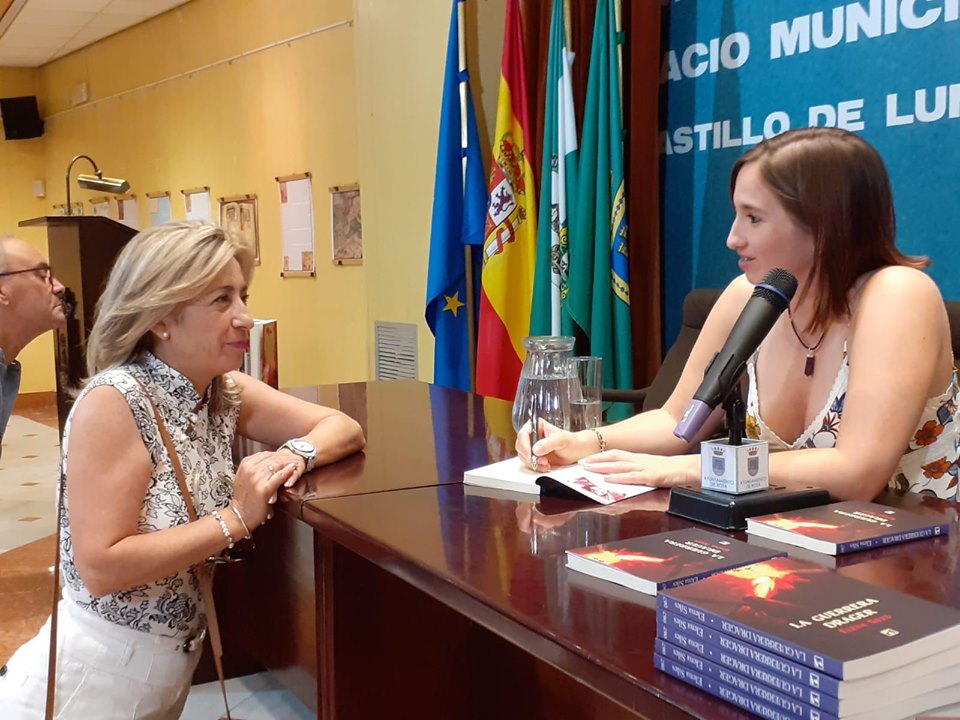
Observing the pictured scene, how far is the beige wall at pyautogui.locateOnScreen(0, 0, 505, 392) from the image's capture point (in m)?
4.37

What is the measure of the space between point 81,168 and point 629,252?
706 centimetres

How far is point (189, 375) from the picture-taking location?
1.62 m

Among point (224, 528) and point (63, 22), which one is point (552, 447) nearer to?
point (224, 528)

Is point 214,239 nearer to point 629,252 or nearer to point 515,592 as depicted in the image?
point 515,592

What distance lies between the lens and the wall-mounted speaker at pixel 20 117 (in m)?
8.57

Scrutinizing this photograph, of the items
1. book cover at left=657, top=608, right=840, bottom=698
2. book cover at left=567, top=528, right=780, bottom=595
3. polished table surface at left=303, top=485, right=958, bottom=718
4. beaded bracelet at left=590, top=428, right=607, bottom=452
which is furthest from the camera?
beaded bracelet at left=590, top=428, right=607, bottom=452

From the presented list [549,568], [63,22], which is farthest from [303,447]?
[63,22]

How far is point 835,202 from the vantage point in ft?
5.11

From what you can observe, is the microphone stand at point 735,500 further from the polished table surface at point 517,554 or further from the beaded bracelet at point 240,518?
the beaded bracelet at point 240,518

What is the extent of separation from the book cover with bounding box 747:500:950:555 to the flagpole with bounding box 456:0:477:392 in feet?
8.87

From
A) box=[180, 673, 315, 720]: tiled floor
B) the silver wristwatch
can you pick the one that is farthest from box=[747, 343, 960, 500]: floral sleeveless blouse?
box=[180, 673, 315, 720]: tiled floor

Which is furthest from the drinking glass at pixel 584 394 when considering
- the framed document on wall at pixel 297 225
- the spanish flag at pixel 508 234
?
the framed document on wall at pixel 297 225

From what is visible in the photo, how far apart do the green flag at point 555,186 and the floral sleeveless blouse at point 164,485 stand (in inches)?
75.7

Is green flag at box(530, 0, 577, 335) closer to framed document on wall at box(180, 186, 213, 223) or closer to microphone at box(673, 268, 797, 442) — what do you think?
microphone at box(673, 268, 797, 442)
